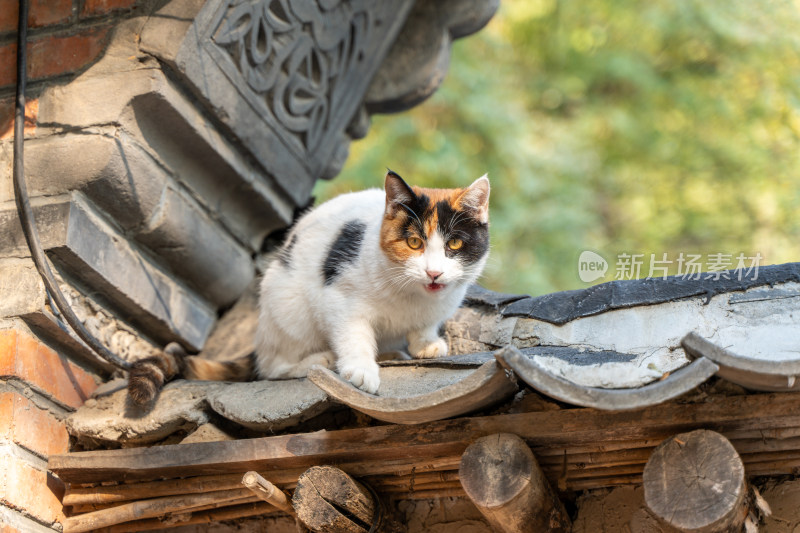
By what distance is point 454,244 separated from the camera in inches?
94.8

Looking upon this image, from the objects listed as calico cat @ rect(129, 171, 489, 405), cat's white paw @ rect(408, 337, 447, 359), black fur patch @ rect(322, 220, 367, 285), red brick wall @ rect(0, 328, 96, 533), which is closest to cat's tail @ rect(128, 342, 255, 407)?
calico cat @ rect(129, 171, 489, 405)

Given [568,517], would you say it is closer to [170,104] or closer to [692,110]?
[170,104]

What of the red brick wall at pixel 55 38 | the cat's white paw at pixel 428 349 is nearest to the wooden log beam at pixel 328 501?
the cat's white paw at pixel 428 349

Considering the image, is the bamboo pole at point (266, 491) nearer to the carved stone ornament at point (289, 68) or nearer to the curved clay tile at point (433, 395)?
the curved clay tile at point (433, 395)

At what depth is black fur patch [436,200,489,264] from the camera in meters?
2.41

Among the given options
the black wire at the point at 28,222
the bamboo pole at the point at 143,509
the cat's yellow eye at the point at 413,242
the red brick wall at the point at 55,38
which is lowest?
the bamboo pole at the point at 143,509

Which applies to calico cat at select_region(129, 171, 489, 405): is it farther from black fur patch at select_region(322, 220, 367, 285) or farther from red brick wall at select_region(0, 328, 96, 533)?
red brick wall at select_region(0, 328, 96, 533)

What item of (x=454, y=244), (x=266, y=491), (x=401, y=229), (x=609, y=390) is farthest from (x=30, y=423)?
(x=609, y=390)

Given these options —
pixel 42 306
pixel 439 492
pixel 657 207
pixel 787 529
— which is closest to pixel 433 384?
pixel 439 492

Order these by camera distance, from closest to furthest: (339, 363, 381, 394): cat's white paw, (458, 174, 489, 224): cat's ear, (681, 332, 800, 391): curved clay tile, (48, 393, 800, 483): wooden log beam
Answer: (681, 332, 800, 391): curved clay tile → (48, 393, 800, 483): wooden log beam → (339, 363, 381, 394): cat's white paw → (458, 174, 489, 224): cat's ear

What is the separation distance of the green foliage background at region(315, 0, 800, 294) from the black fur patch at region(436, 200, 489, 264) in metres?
2.89

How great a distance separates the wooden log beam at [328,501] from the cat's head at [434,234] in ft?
2.01

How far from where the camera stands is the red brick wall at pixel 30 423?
2.25 metres

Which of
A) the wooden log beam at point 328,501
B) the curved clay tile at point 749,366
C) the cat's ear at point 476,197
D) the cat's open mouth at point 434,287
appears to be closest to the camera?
the curved clay tile at point 749,366
